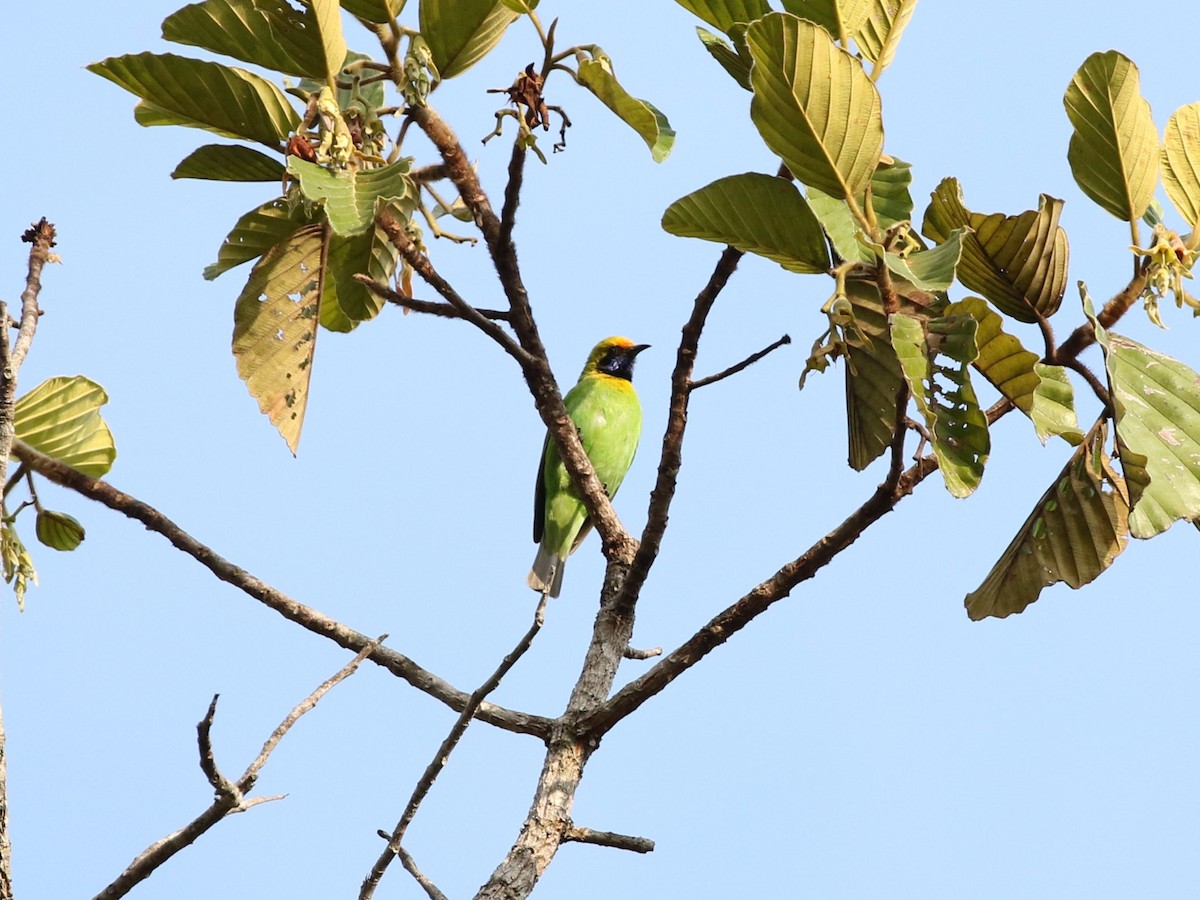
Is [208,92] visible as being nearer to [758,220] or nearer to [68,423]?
[68,423]

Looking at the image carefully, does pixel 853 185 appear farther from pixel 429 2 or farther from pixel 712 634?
pixel 712 634

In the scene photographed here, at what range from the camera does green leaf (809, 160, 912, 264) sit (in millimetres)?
1851

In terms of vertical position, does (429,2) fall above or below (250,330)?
above

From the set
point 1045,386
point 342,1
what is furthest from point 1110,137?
point 342,1

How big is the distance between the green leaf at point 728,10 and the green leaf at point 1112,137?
0.52 m

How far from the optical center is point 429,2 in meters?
2.16

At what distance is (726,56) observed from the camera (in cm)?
209

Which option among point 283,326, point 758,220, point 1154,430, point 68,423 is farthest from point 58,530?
Answer: point 1154,430

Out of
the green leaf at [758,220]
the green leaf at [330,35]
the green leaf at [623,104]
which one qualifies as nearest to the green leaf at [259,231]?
the green leaf at [330,35]

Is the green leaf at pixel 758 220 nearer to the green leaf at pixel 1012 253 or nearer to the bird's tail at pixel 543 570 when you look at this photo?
the green leaf at pixel 1012 253

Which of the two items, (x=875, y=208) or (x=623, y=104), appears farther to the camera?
(x=623, y=104)

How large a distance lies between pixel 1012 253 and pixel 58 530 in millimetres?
1998

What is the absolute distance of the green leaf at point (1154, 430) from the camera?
6.32 feet

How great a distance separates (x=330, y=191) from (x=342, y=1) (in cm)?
40
